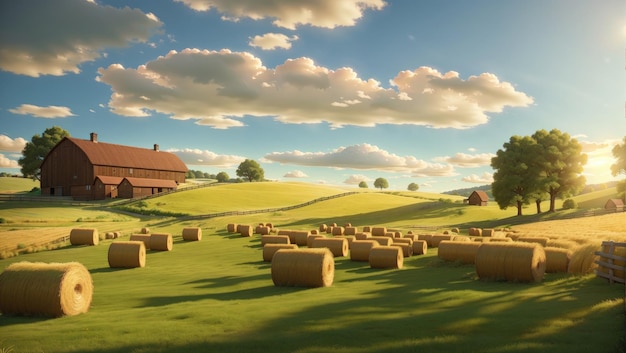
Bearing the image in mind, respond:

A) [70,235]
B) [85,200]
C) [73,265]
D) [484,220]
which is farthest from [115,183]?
[73,265]

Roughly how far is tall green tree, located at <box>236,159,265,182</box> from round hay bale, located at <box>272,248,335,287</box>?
15268 cm

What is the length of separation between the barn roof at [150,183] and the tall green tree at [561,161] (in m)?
76.5

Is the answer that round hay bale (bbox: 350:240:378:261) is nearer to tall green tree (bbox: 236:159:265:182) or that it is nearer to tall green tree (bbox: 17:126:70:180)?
tall green tree (bbox: 17:126:70:180)

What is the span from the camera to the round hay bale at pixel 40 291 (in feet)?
47.4

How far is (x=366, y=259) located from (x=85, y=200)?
81.7 metres

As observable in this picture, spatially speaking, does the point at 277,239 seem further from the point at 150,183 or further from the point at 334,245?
the point at 150,183

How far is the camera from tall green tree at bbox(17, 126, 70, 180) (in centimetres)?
11212

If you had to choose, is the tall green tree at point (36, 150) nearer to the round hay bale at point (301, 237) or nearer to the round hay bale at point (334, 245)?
the round hay bale at point (301, 237)

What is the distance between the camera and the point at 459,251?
78.5 feet

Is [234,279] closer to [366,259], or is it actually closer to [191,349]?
[366,259]

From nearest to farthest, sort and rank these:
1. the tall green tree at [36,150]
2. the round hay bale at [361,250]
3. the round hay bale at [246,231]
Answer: the round hay bale at [361,250], the round hay bale at [246,231], the tall green tree at [36,150]

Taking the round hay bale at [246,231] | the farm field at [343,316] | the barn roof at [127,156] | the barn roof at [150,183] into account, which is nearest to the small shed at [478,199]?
the round hay bale at [246,231]

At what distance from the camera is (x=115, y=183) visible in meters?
96.2

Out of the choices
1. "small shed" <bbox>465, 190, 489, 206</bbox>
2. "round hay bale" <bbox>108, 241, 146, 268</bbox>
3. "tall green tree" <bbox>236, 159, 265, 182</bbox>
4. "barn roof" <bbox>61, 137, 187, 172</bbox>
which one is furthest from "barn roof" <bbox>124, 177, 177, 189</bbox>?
"round hay bale" <bbox>108, 241, 146, 268</bbox>
